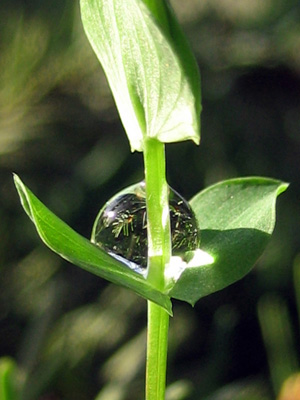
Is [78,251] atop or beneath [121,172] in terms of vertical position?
atop

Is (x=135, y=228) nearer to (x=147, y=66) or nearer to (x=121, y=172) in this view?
(x=147, y=66)

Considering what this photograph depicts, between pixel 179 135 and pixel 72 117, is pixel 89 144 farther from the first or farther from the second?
pixel 179 135

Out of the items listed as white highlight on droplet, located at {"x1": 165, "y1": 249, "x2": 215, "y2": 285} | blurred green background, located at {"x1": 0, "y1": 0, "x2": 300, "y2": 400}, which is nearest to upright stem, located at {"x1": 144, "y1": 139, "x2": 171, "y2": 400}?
white highlight on droplet, located at {"x1": 165, "y1": 249, "x2": 215, "y2": 285}

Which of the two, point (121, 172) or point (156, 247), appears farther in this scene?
point (121, 172)

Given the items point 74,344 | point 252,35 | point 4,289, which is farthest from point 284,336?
point 252,35

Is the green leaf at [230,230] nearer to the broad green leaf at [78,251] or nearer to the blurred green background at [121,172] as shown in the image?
the broad green leaf at [78,251]

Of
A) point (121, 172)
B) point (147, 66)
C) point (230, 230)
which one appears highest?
point (147, 66)

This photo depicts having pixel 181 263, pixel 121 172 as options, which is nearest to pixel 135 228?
pixel 181 263

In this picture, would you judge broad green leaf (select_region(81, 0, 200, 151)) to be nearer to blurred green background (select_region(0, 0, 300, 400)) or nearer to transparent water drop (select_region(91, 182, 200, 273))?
transparent water drop (select_region(91, 182, 200, 273))
